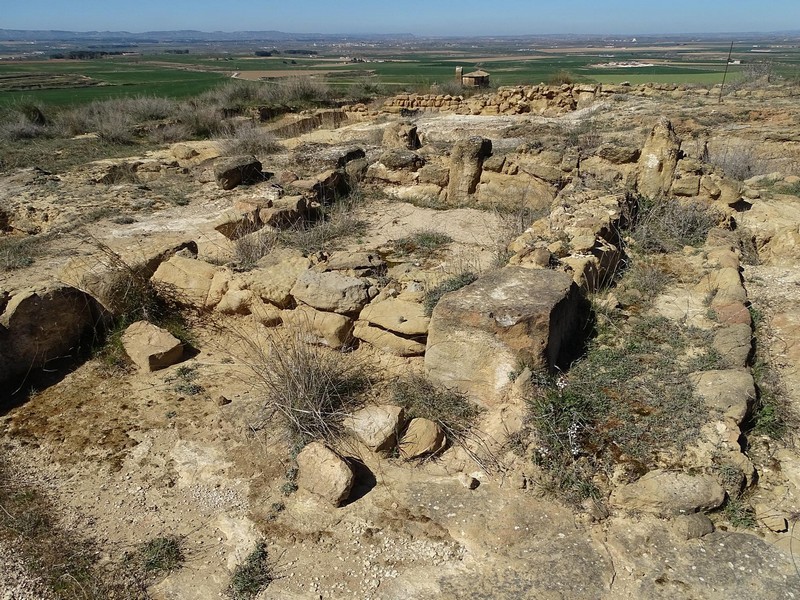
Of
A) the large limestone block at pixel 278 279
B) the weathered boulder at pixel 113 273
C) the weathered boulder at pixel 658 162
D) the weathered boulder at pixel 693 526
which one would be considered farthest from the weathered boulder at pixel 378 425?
the weathered boulder at pixel 658 162

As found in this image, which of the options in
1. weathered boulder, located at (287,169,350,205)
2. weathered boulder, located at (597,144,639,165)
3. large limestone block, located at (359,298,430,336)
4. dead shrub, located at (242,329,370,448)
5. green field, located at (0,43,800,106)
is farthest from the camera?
green field, located at (0,43,800,106)

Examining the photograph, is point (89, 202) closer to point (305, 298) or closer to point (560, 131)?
point (305, 298)

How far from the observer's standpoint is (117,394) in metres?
4.71

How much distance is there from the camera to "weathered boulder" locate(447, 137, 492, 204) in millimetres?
9773

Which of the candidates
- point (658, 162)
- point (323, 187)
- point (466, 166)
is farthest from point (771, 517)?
point (323, 187)

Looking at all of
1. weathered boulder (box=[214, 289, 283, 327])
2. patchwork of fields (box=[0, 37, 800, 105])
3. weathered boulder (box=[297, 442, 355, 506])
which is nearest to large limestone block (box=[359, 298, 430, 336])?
weathered boulder (box=[214, 289, 283, 327])

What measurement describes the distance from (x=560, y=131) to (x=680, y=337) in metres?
10.6

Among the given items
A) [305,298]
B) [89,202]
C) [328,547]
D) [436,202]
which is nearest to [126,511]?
[328,547]

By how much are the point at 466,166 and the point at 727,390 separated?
6808 millimetres

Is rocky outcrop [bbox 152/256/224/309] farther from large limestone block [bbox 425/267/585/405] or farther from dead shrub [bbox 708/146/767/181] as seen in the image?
dead shrub [bbox 708/146/767/181]

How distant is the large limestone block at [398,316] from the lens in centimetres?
482

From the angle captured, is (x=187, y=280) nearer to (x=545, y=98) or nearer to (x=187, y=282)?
(x=187, y=282)

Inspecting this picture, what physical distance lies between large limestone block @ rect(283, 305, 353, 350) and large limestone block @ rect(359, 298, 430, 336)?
20 centimetres

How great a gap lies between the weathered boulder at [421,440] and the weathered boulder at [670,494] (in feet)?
3.90
